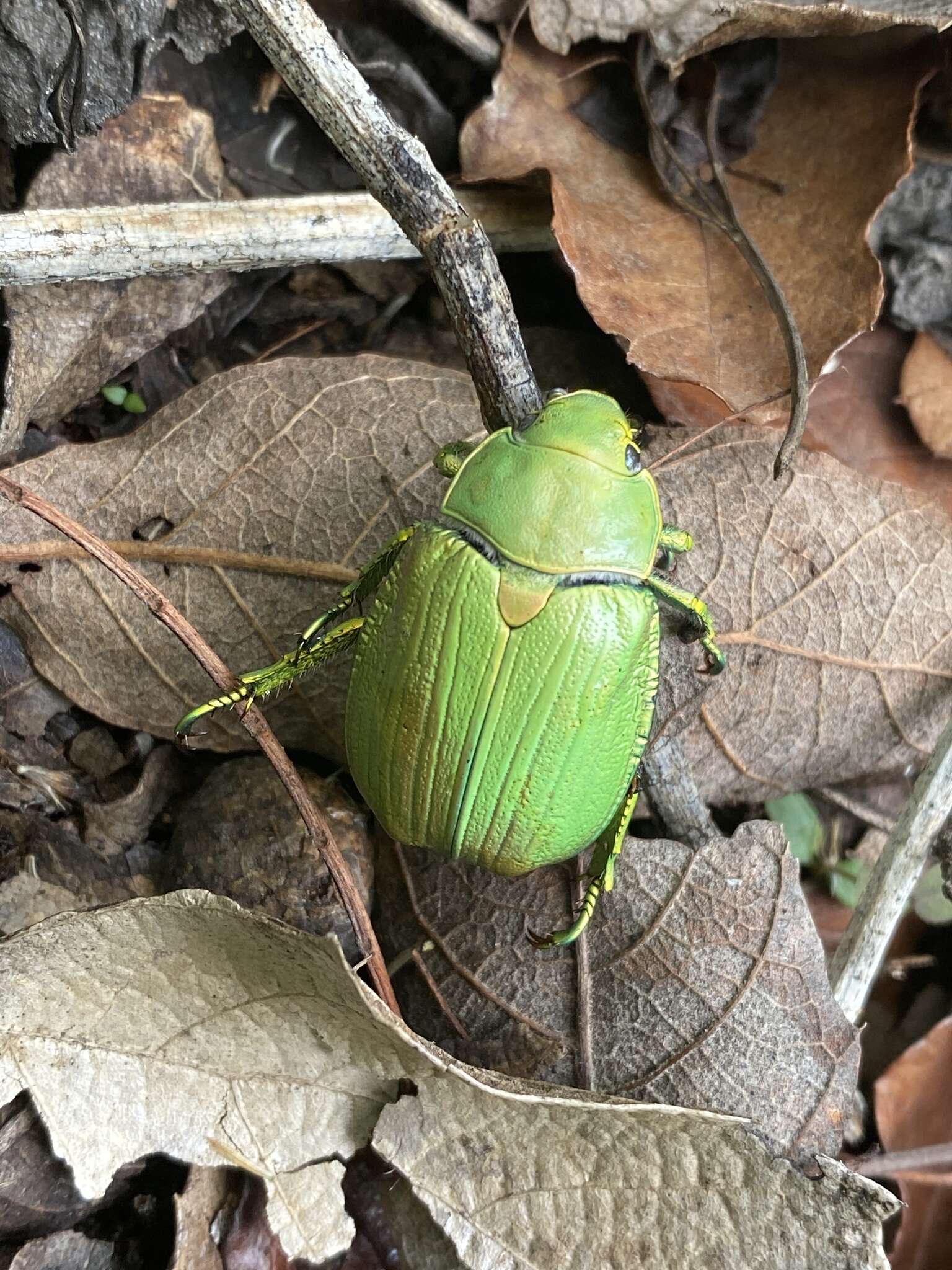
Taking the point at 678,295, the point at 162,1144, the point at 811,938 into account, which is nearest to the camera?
the point at 162,1144

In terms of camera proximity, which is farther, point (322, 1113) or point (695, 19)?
point (695, 19)

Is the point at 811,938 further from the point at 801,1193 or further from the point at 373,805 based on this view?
the point at 373,805

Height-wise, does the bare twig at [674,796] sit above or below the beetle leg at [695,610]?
below

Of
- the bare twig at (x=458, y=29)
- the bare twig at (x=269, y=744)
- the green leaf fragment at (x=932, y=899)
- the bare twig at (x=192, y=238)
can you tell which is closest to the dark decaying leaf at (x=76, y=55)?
the bare twig at (x=192, y=238)

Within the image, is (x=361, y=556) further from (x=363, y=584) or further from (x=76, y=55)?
(x=76, y=55)

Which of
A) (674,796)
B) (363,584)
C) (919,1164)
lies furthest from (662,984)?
(363,584)

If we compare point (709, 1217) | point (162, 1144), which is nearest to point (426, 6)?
point (162, 1144)

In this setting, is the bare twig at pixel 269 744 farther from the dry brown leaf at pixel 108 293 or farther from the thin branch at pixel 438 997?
the dry brown leaf at pixel 108 293
